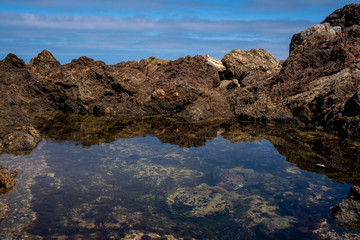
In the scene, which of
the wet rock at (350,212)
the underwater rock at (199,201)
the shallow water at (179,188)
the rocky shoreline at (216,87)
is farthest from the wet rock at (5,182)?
the wet rock at (350,212)

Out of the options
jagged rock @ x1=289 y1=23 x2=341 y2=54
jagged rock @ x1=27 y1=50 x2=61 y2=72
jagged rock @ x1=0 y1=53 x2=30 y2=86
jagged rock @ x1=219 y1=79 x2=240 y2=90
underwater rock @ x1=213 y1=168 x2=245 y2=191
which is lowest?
underwater rock @ x1=213 y1=168 x2=245 y2=191

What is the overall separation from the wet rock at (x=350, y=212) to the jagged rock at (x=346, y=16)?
55.2 ft

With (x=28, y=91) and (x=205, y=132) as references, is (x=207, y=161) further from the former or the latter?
(x=28, y=91)

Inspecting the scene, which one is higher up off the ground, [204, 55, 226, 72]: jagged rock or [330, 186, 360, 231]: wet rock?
[204, 55, 226, 72]: jagged rock

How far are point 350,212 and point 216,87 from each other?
14.7 meters

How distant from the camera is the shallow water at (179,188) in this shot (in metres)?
4.00

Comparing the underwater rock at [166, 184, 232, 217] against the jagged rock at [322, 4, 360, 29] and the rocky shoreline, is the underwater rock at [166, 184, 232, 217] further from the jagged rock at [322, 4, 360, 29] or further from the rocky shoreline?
the jagged rock at [322, 4, 360, 29]

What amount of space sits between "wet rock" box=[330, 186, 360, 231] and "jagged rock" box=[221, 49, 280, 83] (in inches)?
604

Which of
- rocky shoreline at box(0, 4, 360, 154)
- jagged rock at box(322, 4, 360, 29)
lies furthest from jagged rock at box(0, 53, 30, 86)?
jagged rock at box(322, 4, 360, 29)

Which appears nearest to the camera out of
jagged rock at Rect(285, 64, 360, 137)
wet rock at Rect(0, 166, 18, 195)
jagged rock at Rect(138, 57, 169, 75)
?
wet rock at Rect(0, 166, 18, 195)

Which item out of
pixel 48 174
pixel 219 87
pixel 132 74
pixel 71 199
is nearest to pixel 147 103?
pixel 132 74

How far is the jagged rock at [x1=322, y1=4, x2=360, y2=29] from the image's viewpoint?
56.3 ft

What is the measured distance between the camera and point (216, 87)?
60.3 feet

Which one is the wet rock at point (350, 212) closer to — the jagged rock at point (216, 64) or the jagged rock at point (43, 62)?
the jagged rock at point (216, 64)
